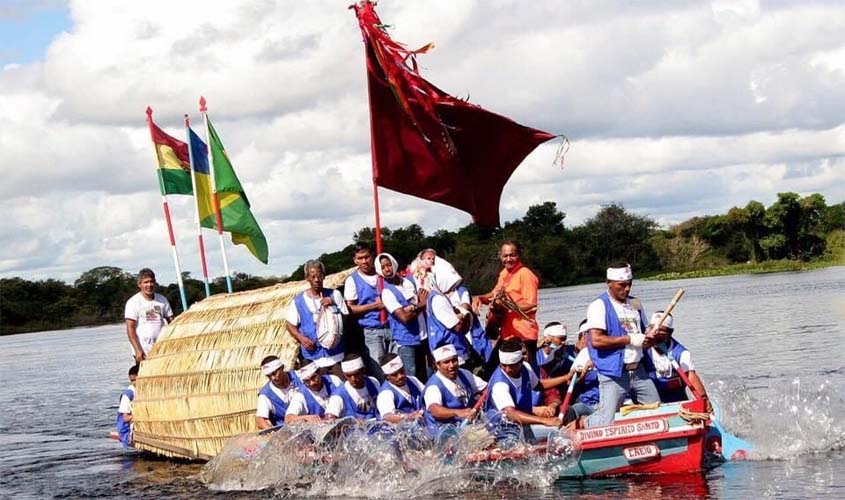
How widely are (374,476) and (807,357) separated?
12.5 meters

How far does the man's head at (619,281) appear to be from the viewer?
1107 cm

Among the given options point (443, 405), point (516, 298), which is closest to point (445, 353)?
point (443, 405)

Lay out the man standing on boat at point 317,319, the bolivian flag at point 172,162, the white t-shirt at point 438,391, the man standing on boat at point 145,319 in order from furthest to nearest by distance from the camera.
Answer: the bolivian flag at point 172,162 → the man standing on boat at point 145,319 → the man standing on boat at point 317,319 → the white t-shirt at point 438,391

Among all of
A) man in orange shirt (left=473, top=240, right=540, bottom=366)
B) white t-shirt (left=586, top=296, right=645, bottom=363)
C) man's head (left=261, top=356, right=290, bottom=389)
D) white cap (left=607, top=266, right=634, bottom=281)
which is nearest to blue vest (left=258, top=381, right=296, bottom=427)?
man's head (left=261, top=356, right=290, bottom=389)

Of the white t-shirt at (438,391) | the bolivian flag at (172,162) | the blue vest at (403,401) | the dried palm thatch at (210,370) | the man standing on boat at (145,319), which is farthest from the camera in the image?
the bolivian flag at (172,162)

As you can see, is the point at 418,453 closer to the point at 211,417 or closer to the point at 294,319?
the point at 294,319

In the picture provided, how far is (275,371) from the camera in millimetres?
13047

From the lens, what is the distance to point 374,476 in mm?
12156

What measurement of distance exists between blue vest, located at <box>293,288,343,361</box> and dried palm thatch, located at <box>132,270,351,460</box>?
467mm

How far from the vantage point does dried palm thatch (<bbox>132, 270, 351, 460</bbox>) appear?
14.2 m

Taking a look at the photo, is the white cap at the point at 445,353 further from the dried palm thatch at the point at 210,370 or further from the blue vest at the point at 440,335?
the dried palm thatch at the point at 210,370

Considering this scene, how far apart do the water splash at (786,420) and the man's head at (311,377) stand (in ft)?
14.8

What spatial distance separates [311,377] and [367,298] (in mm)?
1044

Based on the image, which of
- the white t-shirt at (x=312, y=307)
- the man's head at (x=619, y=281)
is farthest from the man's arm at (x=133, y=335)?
the man's head at (x=619, y=281)
